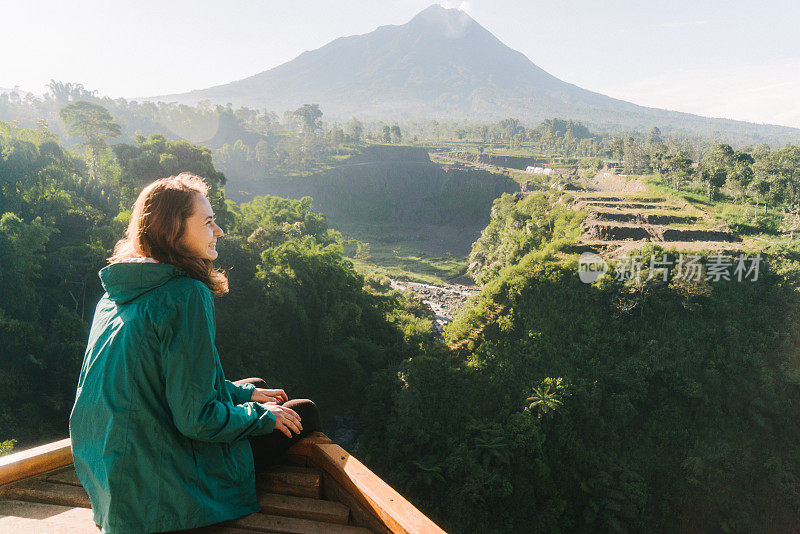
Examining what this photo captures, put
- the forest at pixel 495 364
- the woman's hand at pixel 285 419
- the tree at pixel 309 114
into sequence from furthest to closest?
the tree at pixel 309 114 → the forest at pixel 495 364 → the woman's hand at pixel 285 419

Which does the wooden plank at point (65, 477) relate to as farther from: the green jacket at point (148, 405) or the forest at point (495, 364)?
the forest at point (495, 364)

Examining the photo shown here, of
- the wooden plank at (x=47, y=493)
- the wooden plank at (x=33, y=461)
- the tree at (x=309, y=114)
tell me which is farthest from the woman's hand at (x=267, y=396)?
the tree at (x=309, y=114)

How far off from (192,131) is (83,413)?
85.5m

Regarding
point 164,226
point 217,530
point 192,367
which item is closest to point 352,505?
point 217,530

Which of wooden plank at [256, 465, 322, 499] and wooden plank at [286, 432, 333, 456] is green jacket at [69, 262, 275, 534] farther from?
wooden plank at [286, 432, 333, 456]

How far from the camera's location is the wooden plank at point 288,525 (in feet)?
6.56

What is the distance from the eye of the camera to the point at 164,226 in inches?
75.3

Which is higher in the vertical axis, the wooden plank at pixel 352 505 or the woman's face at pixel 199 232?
the woman's face at pixel 199 232

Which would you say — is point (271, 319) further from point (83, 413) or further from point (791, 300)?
point (791, 300)

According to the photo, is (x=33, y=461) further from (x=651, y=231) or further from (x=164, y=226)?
(x=651, y=231)

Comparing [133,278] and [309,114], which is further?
[309,114]

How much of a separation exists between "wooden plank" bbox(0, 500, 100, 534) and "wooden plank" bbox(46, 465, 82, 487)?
6.9 inches

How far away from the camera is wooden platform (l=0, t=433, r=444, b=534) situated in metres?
1.98

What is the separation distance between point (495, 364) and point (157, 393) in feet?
50.2
